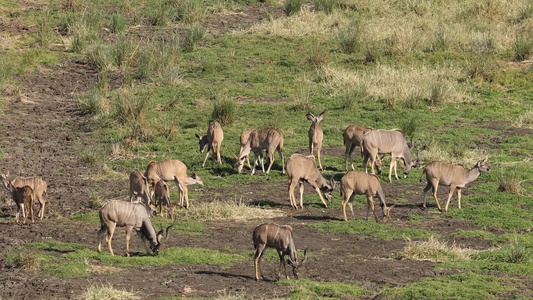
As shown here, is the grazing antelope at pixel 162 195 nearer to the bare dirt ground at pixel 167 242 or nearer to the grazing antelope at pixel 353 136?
the bare dirt ground at pixel 167 242

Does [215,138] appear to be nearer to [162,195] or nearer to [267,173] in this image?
[267,173]

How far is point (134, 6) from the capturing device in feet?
113

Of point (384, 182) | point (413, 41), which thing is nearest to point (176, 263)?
point (384, 182)

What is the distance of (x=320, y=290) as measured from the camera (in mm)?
11938

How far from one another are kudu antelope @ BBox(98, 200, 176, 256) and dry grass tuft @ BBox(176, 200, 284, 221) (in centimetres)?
297

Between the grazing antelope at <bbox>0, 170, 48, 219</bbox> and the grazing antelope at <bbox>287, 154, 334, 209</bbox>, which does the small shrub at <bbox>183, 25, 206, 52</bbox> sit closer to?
the grazing antelope at <bbox>287, 154, 334, 209</bbox>

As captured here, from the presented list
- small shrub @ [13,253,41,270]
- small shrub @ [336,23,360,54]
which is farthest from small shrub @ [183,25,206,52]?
small shrub @ [13,253,41,270]

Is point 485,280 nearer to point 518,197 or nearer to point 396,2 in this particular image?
point 518,197

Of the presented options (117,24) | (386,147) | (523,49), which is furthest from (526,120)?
(117,24)

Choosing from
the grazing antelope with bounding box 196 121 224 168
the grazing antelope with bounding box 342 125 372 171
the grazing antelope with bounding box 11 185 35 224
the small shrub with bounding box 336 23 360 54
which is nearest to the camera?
the grazing antelope with bounding box 11 185 35 224

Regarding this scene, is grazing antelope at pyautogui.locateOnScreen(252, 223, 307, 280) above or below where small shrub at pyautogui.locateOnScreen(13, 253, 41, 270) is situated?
above

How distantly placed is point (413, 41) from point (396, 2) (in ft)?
22.2

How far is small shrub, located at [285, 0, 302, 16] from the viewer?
34.9 meters

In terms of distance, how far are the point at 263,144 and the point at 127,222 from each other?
6.95m
